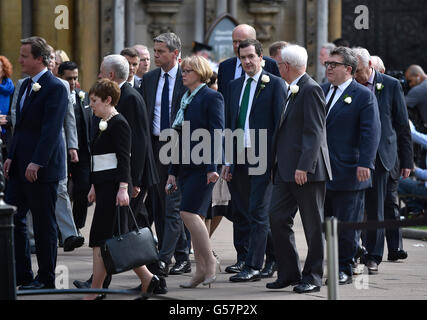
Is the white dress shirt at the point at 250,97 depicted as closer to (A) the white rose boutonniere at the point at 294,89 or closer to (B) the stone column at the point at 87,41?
(A) the white rose boutonniere at the point at 294,89

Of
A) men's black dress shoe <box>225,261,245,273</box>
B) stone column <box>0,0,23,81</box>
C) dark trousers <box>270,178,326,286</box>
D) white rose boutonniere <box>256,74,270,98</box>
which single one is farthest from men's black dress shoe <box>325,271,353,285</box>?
stone column <box>0,0,23,81</box>

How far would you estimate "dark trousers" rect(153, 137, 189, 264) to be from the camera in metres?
10.3

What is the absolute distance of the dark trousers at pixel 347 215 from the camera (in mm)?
10031

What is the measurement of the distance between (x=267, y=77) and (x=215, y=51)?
922cm

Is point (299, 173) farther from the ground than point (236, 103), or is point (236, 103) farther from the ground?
point (236, 103)

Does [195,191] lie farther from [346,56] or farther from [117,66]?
[346,56]

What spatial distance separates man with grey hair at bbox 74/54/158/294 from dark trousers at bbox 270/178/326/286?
1.00 metres

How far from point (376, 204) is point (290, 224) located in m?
1.55

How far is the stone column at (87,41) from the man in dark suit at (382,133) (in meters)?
8.03

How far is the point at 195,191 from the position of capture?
9547mm

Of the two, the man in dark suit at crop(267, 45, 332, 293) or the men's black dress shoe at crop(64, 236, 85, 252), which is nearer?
the man in dark suit at crop(267, 45, 332, 293)

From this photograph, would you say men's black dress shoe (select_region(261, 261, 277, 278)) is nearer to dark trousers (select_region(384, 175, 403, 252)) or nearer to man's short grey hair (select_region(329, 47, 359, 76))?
dark trousers (select_region(384, 175, 403, 252))

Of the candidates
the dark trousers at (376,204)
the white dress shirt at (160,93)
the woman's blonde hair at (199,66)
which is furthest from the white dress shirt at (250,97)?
the dark trousers at (376,204)

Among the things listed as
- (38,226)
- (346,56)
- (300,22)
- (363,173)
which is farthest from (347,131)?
(300,22)
